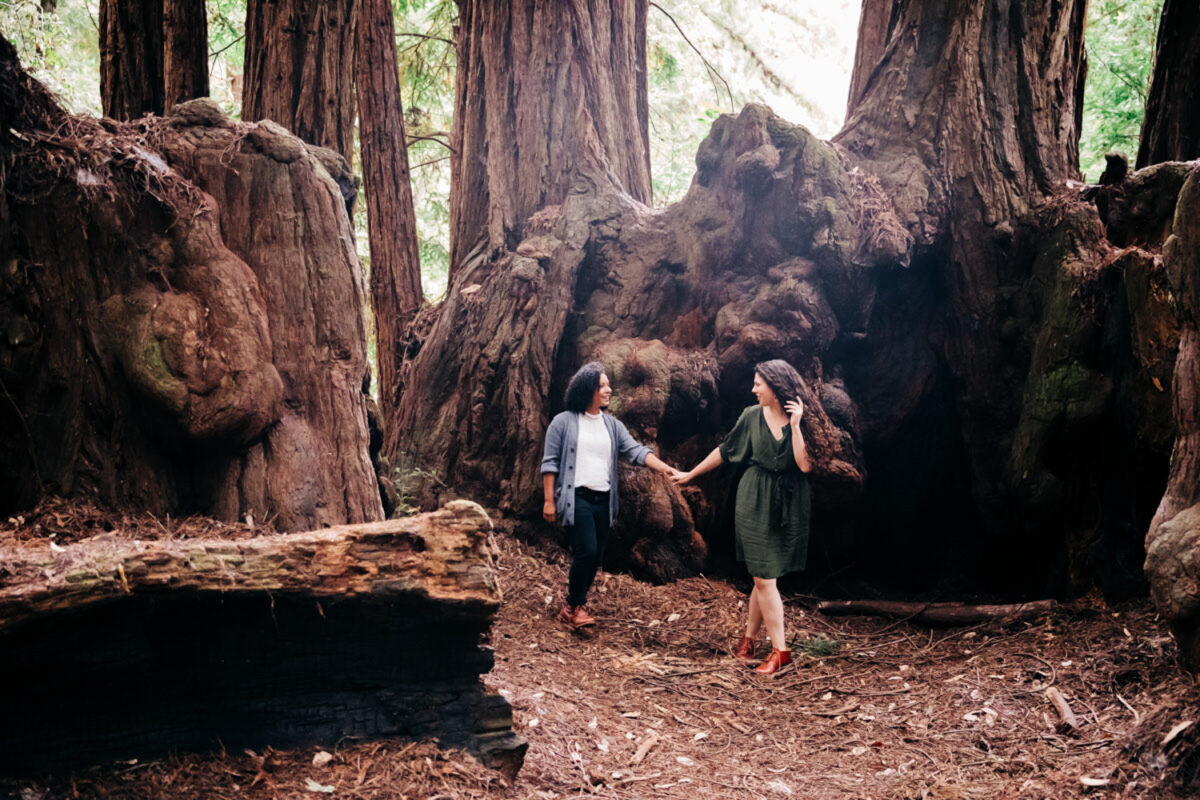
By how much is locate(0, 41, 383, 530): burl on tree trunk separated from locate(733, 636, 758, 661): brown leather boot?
2843 millimetres

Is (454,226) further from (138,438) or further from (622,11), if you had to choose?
(138,438)

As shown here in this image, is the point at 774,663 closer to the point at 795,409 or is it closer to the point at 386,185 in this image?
the point at 795,409

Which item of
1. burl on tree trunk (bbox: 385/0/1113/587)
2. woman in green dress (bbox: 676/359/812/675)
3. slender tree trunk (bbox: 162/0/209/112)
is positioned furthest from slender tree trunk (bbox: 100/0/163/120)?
woman in green dress (bbox: 676/359/812/675)

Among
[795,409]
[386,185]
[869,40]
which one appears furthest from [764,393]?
[386,185]

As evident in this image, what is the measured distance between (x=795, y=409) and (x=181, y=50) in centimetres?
560

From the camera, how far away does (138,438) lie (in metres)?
4.18

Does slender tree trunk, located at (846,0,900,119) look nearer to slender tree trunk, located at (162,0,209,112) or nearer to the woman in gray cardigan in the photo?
the woman in gray cardigan

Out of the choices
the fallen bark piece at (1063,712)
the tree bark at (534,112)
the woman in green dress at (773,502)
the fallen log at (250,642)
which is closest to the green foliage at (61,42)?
the tree bark at (534,112)

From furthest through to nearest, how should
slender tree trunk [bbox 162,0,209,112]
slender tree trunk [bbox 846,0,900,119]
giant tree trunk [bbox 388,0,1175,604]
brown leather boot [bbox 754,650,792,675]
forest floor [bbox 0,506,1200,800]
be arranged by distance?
slender tree trunk [bbox 846,0,900,119]
giant tree trunk [bbox 388,0,1175,604]
slender tree trunk [bbox 162,0,209,112]
brown leather boot [bbox 754,650,792,675]
forest floor [bbox 0,506,1200,800]

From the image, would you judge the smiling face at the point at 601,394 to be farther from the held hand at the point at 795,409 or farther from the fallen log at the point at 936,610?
the fallen log at the point at 936,610

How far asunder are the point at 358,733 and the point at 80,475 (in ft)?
5.92

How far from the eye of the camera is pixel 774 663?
5891mm

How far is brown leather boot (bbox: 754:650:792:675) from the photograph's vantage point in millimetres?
5840

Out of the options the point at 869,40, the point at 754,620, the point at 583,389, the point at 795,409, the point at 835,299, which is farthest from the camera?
the point at 869,40
